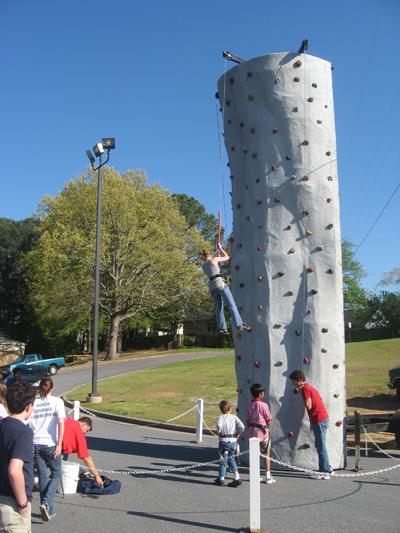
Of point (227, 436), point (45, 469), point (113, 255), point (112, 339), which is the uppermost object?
point (113, 255)

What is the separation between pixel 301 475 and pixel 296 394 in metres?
1.22

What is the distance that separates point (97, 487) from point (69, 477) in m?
0.40

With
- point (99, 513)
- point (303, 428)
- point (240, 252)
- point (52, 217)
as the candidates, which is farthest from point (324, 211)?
point (52, 217)

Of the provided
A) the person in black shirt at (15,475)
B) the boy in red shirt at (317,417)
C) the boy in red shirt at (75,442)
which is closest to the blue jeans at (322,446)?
the boy in red shirt at (317,417)

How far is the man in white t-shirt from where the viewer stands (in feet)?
20.1

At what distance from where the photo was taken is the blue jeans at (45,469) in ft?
20.0

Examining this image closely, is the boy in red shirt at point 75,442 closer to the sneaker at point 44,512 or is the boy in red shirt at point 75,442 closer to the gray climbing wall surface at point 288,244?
the sneaker at point 44,512

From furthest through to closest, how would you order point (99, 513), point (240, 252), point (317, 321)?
1. point (240, 252)
2. point (317, 321)
3. point (99, 513)

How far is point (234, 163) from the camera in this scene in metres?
10.1

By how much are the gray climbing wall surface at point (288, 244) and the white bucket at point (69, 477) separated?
10.3 feet

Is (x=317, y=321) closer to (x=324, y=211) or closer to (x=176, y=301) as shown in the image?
(x=324, y=211)

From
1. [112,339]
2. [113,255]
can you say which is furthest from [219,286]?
[112,339]

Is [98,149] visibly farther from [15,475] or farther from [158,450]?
[15,475]

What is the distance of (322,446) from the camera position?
8148mm
